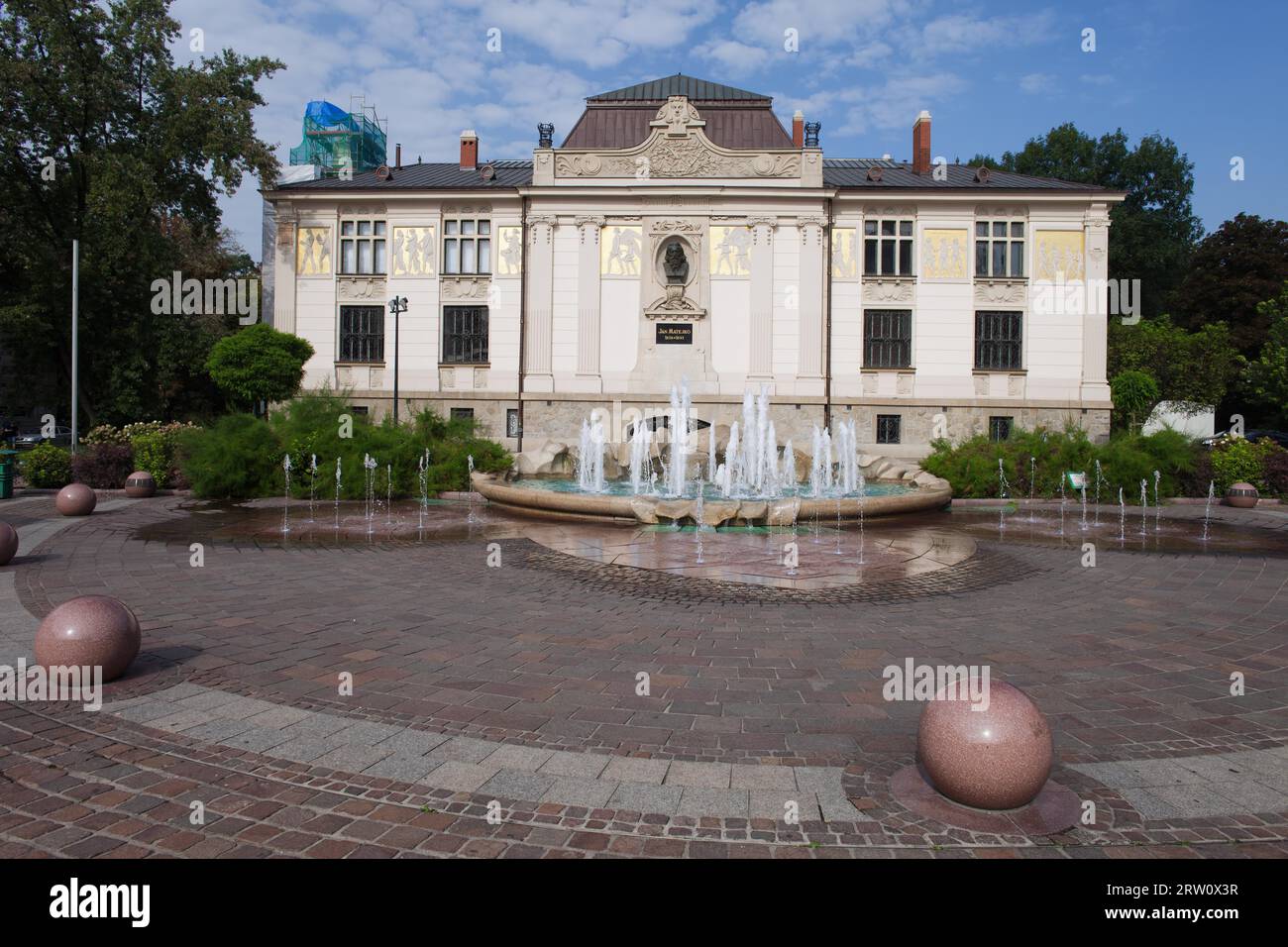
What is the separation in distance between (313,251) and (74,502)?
63.4 ft

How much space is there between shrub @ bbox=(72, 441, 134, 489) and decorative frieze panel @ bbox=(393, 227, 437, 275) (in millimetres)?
14145

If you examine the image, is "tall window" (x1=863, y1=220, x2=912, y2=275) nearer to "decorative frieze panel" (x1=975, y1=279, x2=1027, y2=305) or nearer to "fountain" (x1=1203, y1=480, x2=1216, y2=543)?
"decorative frieze panel" (x1=975, y1=279, x2=1027, y2=305)

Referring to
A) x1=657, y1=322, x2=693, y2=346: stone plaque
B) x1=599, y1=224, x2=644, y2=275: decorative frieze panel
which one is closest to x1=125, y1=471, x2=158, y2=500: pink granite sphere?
x1=599, y1=224, x2=644, y2=275: decorative frieze panel

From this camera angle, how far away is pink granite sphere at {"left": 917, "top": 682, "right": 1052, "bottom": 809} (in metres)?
4.02

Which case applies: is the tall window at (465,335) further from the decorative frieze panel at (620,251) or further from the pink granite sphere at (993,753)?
the pink granite sphere at (993,753)

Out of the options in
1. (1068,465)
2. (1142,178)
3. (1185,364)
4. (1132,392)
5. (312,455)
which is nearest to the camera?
(312,455)

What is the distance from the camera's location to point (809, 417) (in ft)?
102

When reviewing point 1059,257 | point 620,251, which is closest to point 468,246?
point 620,251

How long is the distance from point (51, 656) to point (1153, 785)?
763 centimetres

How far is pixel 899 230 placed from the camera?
31344 millimetres

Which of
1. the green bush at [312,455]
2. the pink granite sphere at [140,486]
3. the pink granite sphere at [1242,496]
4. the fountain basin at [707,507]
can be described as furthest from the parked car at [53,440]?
the pink granite sphere at [1242,496]

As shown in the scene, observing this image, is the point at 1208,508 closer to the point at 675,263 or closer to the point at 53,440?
the point at 675,263
